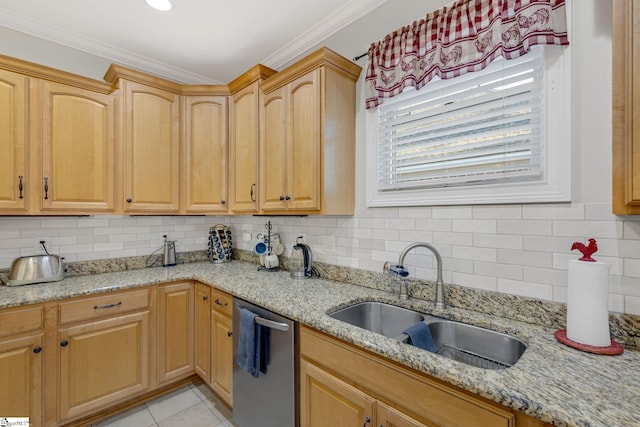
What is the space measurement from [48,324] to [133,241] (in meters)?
0.91

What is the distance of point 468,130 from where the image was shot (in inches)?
59.1

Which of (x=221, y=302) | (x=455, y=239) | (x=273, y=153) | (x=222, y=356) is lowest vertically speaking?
(x=222, y=356)

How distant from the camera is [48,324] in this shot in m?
1.77

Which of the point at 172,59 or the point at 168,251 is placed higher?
the point at 172,59

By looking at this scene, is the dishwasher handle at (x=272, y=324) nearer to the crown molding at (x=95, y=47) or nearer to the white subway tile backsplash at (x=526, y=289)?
the white subway tile backsplash at (x=526, y=289)

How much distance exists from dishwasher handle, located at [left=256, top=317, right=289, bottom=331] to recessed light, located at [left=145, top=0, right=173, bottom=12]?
78.9 inches

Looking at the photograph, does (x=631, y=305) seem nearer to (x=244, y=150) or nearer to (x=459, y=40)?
(x=459, y=40)

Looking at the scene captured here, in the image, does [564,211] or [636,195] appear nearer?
[636,195]

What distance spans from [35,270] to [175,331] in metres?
1.00

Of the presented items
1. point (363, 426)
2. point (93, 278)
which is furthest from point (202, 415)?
point (363, 426)

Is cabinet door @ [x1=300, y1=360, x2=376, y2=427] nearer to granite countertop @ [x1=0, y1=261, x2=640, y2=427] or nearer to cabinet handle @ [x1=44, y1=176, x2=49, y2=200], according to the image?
granite countertop @ [x1=0, y1=261, x2=640, y2=427]

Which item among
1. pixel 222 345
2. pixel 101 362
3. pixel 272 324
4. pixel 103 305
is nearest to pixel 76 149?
pixel 103 305

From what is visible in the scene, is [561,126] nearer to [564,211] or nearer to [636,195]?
[564,211]

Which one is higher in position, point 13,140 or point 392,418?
point 13,140
